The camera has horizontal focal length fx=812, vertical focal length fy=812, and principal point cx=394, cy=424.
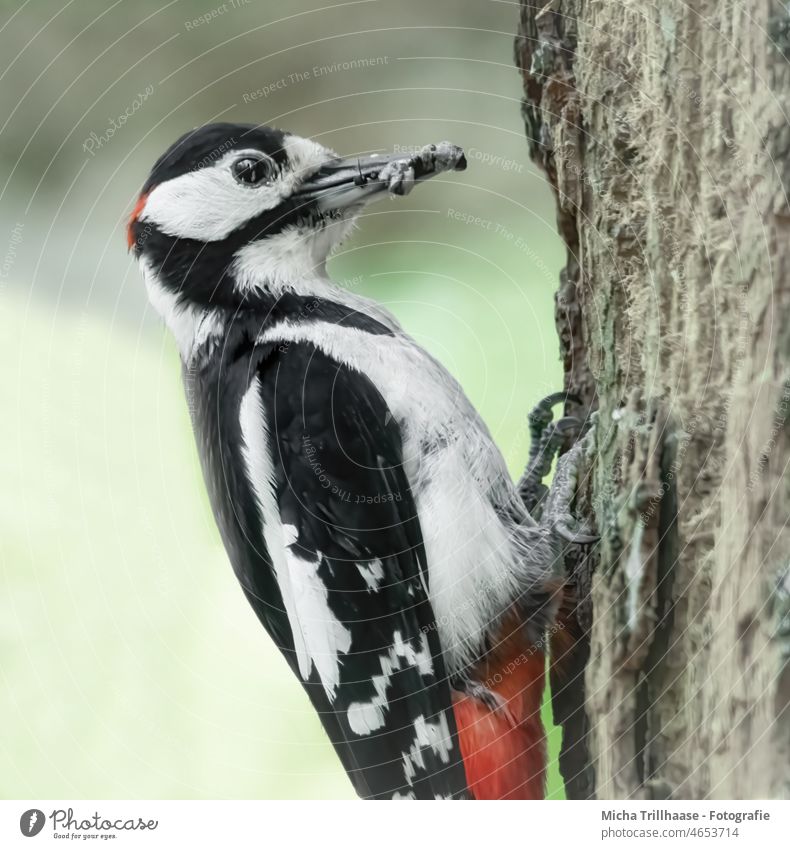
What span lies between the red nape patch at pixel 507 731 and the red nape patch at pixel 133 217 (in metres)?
0.60

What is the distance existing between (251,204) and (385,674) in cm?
50

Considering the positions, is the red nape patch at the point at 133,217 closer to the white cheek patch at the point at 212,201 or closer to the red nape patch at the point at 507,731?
the white cheek patch at the point at 212,201

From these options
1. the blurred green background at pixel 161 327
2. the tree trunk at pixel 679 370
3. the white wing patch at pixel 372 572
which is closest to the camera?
the tree trunk at pixel 679 370

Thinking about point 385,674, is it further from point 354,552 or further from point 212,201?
point 212,201

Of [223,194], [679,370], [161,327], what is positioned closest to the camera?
[679,370]

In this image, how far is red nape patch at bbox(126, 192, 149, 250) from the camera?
0.88m

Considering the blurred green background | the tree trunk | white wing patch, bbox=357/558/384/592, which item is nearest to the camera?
the tree trunk

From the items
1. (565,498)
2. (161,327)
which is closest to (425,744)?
(565,498)

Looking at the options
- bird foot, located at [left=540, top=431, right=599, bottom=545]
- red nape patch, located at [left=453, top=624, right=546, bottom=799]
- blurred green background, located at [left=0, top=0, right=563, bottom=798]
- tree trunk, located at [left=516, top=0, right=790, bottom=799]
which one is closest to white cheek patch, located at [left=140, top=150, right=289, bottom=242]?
blurred green background, located at [left=0, top=0, right=563, bottom=798]

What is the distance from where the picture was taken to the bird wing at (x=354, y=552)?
79 centimetres

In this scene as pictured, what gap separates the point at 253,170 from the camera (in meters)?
0.83

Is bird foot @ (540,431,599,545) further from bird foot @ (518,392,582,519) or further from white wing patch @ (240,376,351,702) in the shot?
white wing patch @ (240,376,351,702)

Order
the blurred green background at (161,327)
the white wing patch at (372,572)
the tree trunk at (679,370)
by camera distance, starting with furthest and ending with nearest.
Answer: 1. the blurred green background at (161,327)
2. the white wing patch at (372,572)
3. the tree trunk at (679,370)

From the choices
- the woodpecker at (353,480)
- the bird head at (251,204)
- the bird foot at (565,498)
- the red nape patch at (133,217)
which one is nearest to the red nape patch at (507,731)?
the woodpecker at (353,480)
